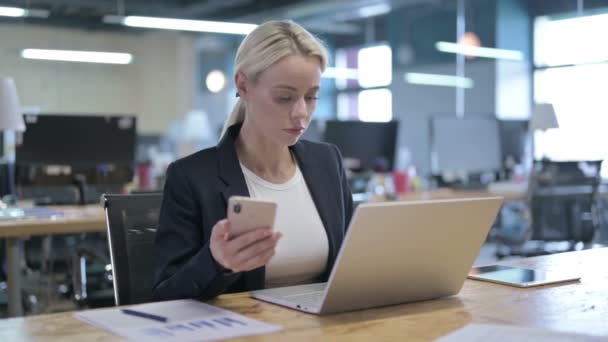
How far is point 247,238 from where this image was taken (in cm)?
120

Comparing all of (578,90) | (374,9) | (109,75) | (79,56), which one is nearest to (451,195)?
(578,90)

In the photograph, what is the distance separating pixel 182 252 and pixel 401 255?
0.48m

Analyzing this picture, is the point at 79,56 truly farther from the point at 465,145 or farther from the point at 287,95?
the point at 287,95

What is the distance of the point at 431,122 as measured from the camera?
545 centimetres

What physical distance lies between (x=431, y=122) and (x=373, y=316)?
428 cm

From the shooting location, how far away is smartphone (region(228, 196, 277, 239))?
1.14 metres

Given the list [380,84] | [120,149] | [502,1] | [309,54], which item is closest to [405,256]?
[309,54]

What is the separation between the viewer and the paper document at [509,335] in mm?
1086

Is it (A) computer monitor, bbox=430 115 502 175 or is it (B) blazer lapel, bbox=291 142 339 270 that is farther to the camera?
(A) computer monitor, bbox=430 115 502 175

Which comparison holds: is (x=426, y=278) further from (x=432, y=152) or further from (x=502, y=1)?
(x=502, y=1)

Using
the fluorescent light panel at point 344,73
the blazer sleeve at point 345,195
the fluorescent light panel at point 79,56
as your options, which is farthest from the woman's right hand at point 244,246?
the fluorescent light panel at point 344,73

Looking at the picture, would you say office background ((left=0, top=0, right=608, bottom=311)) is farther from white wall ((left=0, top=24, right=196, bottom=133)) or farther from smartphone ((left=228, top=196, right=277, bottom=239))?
smartphone ((left=228, top=196, right=277, bottom=239))

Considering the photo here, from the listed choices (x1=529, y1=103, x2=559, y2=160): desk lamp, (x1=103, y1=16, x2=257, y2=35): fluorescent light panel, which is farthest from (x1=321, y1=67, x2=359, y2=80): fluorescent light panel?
(x1=529, y1=103, x2=559, y2=160): desk lamp

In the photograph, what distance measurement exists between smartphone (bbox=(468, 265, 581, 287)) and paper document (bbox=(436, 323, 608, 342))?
1.39 ft
